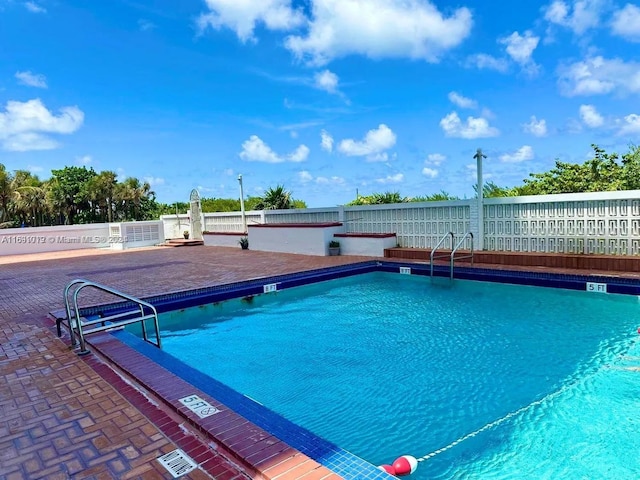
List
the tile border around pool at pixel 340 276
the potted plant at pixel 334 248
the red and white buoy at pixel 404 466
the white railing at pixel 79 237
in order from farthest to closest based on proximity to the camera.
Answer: the white railing at pixel 79 237
the potted plant at pixel 334 248
the tile border around pool at pixel 340 276
the red and white buoy at pixel 404 466

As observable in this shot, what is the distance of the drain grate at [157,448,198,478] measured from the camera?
7.08ft

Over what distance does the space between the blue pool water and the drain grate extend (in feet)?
3.91

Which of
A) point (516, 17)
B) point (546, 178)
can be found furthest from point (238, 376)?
point (546, 178)

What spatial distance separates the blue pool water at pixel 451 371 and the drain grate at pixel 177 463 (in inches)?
46.9

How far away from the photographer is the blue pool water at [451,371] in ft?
9.32

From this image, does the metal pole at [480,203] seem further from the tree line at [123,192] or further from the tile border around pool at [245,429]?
the tile border around pool at [245,429]

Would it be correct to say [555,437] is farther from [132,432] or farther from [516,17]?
[516,17]

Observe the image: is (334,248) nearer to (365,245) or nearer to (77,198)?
(365,245)

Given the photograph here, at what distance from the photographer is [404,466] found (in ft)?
8.42

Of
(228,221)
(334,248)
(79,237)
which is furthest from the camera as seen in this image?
(79,237)

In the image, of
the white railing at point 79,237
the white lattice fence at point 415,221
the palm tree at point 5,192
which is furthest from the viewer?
the palm tree at point 5,192

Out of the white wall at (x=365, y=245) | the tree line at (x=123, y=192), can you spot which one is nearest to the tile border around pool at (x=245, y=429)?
the white wall at (x=365, y=245)

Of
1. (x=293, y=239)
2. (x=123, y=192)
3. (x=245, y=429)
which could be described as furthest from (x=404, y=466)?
(x=123, y=192)

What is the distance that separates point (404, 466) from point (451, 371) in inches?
71.6
